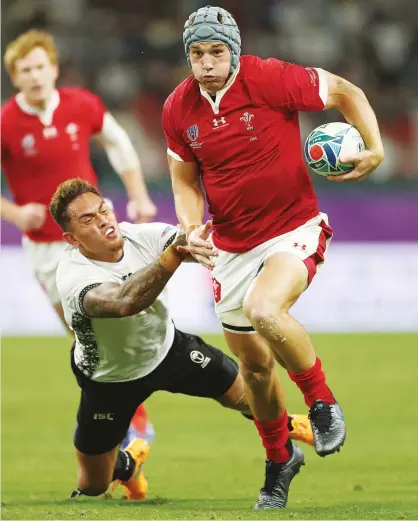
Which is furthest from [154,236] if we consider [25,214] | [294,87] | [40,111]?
[40,111]

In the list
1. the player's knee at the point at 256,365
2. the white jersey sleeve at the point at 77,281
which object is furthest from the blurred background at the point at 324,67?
the player's knee at the point at 256,365

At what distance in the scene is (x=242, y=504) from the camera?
7262 millimetres

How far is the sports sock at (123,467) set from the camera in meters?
7.82

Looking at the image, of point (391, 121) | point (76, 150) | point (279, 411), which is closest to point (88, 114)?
point (76, 150)

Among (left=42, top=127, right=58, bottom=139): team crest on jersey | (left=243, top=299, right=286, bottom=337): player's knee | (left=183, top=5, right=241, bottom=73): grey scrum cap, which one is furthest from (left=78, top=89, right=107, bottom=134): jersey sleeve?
(left=243, top=299, right=286, bottom=337): player's knee

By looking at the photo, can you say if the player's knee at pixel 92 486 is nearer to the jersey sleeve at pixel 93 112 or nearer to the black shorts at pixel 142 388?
the black shorts at pixel 142 388

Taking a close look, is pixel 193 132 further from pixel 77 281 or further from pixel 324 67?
pixel 324 67

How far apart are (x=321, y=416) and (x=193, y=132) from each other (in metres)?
1.76

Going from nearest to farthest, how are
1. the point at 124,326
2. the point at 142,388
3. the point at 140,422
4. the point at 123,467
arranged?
the point at 124,326 → the point at 142,388 → the point at 123,467 → the point at 140,422

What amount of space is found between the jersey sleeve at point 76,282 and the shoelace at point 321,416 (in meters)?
1.50

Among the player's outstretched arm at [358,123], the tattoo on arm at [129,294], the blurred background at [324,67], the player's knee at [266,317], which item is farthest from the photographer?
the blurred background at [324,67]

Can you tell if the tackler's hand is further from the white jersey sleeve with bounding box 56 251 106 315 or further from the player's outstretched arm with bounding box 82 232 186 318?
the white jersey sleeve with bounding box 56 251 106 315

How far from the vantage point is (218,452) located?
383 inches

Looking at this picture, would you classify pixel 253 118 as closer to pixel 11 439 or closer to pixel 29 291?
pixel 11 439
